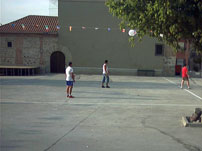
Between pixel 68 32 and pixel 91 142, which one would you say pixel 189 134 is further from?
pixel 68 32

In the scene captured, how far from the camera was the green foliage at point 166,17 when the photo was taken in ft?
18.7

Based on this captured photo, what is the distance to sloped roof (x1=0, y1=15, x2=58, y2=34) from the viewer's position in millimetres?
24384

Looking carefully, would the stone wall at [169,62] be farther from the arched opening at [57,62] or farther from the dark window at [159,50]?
the arched opening at [57,62]

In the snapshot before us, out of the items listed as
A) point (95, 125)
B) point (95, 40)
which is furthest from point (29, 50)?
point (95, 125)

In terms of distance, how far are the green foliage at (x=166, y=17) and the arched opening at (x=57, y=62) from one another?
18.3 meters

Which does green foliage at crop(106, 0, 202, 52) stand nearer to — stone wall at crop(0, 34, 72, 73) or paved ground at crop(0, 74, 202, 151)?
paved ground at crop(0, 74, 202, 151)

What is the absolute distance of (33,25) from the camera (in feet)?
82.9

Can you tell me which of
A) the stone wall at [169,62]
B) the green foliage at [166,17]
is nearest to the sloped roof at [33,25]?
the stone wall at [169,62]

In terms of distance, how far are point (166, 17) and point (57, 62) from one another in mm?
20144

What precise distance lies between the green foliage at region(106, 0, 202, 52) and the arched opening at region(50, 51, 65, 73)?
60.2ft

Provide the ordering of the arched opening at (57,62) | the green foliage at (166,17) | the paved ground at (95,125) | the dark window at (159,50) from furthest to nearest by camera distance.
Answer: the arched opening at (57,62) < the dark window at (159,50) < the green foliage at (166,17) < the paved ground at (95,125)

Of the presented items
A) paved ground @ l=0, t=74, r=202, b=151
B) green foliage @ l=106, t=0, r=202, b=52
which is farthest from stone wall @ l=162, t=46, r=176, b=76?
green foliage @ l=106, t=0, r=202, b=52

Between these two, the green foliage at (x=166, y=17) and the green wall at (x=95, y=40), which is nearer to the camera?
the green foliage at (x=166, y=17)

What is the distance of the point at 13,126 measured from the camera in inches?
256
